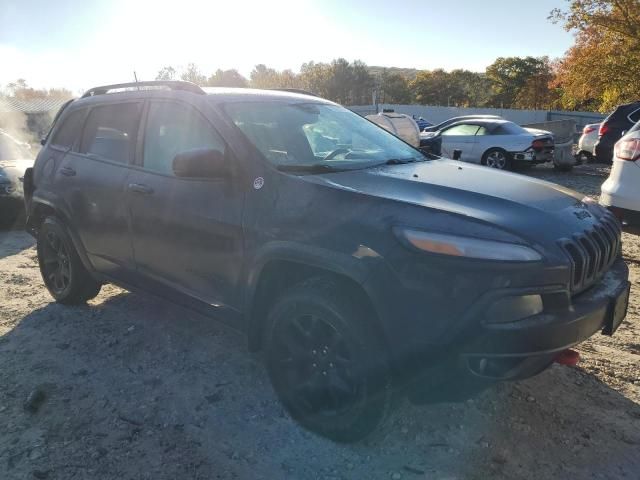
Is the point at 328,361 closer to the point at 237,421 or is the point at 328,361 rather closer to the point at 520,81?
the point at 237,421

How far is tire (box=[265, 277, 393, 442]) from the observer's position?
2322mm

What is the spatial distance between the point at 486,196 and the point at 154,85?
234 cm

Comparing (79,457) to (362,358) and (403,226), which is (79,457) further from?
(403,226)

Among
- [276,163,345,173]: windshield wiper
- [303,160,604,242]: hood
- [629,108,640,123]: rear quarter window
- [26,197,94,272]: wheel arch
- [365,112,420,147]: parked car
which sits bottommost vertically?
[26,197,94,272]: wheel arch

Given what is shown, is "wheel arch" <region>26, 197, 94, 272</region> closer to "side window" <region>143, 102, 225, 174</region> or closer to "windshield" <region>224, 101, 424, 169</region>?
"side window" <region>143, 102, 225, 174</region>

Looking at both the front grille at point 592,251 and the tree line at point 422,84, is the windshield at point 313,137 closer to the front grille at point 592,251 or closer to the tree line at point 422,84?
the front grille at point 592,251

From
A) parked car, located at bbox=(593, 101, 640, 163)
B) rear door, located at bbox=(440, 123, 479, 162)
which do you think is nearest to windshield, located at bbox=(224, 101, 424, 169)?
parked car, located at bbox=(593, 101, 640, 163)

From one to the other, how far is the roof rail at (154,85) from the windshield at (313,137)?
1.06ft

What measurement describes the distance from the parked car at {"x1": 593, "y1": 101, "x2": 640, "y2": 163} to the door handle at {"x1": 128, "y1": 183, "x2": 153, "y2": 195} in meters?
11.3

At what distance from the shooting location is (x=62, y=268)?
14.5ft

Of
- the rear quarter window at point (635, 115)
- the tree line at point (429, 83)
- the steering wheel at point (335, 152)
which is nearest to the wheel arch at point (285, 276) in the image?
the steering wheel at point (335, 152)

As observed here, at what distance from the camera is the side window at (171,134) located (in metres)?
3.07

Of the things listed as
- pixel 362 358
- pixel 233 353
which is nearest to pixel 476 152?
pixel 233 353

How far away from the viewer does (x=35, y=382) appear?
10.9 ft
